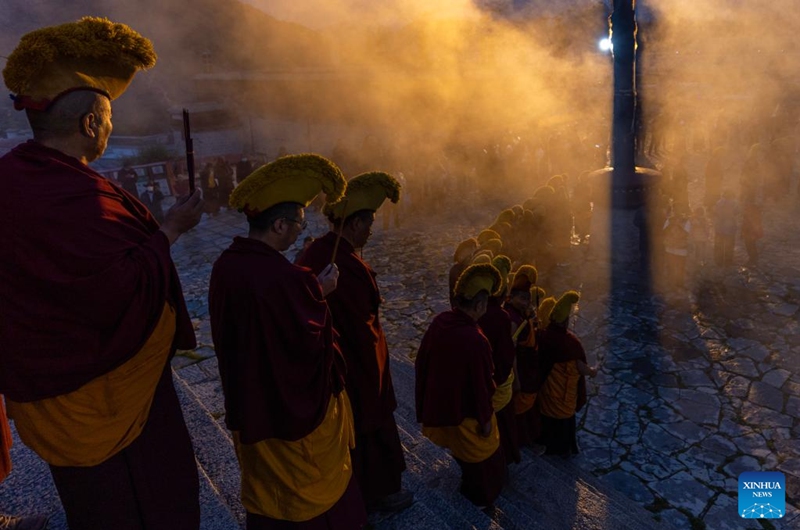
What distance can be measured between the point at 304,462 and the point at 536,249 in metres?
7.73

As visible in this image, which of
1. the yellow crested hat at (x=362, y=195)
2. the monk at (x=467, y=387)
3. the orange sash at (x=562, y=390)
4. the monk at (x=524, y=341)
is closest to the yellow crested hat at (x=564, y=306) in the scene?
the monk at (x=524, y=341)

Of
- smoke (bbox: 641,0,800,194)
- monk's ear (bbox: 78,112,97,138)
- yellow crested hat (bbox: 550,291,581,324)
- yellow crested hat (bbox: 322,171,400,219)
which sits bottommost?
yellow crested hat (bbox: 550,291,581,324)

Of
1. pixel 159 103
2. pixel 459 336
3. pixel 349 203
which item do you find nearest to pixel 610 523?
pixel 459 336

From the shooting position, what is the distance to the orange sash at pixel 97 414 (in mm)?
2049

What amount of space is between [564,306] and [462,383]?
61.8 inches

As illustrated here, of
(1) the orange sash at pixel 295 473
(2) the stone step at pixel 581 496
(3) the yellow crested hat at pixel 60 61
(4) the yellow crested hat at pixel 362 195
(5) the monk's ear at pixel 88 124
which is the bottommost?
(2) the stone step at pixel 581 496

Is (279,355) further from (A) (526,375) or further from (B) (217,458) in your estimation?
(A) (526,375)

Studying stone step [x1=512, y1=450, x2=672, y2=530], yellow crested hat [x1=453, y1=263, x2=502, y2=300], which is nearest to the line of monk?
yellow crested hat [x1=453, y1=263, x2=502, y2=300]

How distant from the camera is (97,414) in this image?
6.84 feet

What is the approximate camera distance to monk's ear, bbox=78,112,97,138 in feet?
6.63

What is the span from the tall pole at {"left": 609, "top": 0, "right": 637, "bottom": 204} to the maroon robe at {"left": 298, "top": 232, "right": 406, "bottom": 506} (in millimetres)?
7044

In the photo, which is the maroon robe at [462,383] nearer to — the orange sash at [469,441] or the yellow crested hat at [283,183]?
the orange sash at [469,441]

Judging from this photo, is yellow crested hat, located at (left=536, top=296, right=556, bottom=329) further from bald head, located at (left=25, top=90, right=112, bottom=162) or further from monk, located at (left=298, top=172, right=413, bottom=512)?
bald head, located at (left=25, top=90, right=112, bottom=162)

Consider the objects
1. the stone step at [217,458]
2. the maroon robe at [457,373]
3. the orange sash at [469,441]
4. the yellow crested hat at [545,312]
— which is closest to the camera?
the stone step at [217,458]
